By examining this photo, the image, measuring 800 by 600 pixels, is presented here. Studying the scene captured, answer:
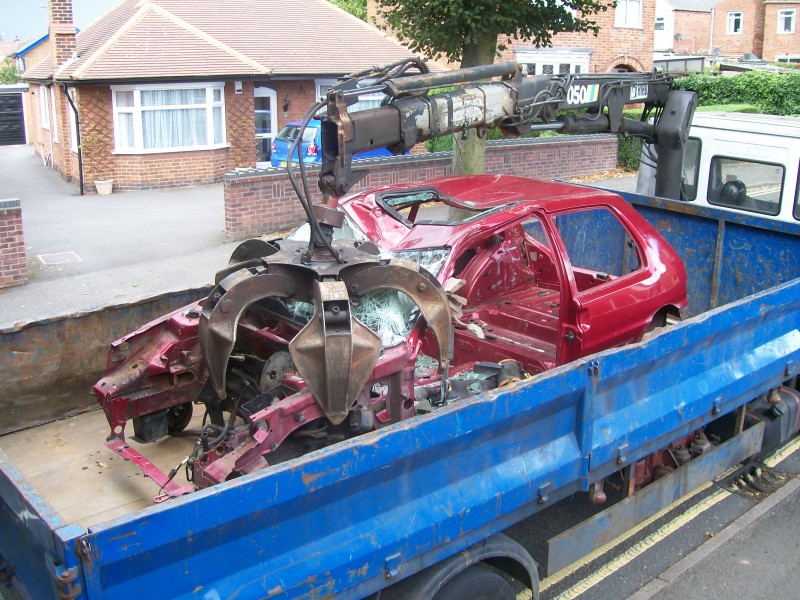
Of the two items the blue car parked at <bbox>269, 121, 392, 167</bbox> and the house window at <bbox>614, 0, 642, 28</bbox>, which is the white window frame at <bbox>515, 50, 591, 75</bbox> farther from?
the blue car parked at <bbox>269, 121, 392, 167</bbox>

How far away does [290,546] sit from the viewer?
318 centimetres

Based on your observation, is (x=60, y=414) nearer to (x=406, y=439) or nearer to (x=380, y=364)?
(x=380, y=364)

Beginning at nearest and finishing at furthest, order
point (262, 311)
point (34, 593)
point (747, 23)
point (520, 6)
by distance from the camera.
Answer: point (34, 593)
point (262, 311)
point (520, 6)
point (747, 23)

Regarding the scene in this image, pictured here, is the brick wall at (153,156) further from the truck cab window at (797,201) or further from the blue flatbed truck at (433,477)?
the blue flatbed truck at (433,477)

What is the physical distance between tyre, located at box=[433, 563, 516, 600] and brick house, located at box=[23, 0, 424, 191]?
59.7ft

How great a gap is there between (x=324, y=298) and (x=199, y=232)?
463 inches

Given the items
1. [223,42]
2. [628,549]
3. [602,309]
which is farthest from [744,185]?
[223,42]

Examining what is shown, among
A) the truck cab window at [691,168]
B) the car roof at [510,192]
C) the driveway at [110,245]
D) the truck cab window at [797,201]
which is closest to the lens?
the car roof at [510,192]

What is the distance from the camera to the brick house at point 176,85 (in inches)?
797

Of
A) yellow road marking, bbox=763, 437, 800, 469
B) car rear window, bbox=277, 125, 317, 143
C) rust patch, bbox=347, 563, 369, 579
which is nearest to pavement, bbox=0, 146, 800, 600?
yellow road marking, bbox=763, 437, 800, 469

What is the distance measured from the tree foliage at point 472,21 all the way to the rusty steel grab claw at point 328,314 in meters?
7.80

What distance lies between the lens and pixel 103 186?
65.6 feet

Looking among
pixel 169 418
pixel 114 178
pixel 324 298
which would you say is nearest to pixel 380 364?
pixel 324 298

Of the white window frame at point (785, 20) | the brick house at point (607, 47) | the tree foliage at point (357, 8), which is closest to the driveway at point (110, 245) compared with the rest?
the brick house at point (607, 47)
